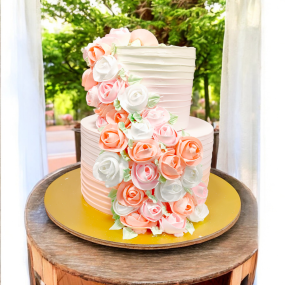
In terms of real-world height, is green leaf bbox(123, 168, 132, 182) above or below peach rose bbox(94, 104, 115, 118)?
below

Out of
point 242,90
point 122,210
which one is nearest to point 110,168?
point 122,210

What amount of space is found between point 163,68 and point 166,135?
273mm

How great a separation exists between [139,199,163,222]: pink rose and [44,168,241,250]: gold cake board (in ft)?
0.23

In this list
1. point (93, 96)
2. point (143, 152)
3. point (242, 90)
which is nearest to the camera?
point (143, 152)

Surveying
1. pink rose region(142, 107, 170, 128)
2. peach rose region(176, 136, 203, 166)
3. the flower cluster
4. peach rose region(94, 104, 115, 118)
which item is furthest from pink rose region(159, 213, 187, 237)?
peach rose region(94, 104, 115, 118)

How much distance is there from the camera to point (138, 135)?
978 millimetres

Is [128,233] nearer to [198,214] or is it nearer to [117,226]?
[117,226]

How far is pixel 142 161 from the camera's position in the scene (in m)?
0.97

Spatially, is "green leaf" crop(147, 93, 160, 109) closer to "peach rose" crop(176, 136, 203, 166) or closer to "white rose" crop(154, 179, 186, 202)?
"peach rose" crop(176, 136, 203, 166)

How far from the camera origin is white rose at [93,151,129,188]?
976mm

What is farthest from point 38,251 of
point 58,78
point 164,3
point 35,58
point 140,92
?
point 58,78

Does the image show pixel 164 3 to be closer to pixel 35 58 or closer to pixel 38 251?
pixel 35 58

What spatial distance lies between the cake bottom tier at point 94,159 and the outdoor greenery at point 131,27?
2882 millimetres
